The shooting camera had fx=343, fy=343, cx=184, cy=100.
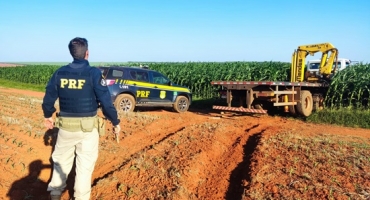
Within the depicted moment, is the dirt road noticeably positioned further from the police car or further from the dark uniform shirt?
the police car

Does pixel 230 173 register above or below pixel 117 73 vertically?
below

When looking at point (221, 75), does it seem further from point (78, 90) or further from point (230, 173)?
point (78, 90)

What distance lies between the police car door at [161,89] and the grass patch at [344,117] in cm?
524

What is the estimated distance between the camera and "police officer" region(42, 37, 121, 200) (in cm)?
402

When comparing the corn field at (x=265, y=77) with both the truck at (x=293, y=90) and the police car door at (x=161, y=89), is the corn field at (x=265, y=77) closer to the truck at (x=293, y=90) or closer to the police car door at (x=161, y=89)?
the truck at (x=293, y=90)

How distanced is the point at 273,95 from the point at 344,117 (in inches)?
110

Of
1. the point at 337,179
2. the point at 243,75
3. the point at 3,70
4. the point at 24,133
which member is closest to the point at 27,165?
the point at 24,133

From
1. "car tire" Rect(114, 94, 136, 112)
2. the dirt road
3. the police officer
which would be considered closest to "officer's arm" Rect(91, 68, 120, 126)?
the police officer

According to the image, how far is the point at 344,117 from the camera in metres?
11.6

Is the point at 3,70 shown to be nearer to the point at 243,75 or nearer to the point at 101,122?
the point at 243,75

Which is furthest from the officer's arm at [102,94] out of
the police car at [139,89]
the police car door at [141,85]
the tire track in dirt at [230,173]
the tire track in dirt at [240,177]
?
the police car door at [141,85]

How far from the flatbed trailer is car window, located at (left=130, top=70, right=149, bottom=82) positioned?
253 centimetres

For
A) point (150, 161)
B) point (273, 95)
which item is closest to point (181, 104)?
point (273, 95)

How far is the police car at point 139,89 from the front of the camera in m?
11.8
